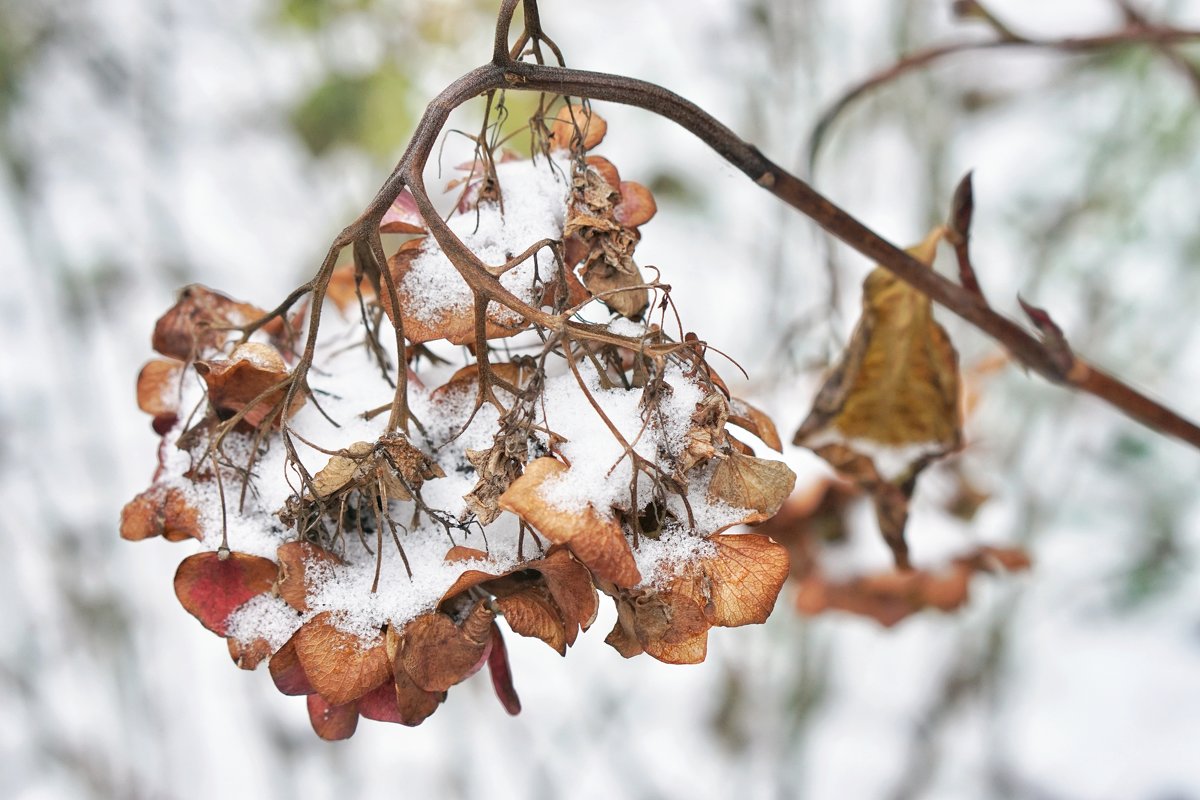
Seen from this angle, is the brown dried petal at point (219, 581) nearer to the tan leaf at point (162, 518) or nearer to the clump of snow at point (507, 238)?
the tan leaf at point (162, 518)

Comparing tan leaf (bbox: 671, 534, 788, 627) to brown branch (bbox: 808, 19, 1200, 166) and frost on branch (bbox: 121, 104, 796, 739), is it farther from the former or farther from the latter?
brown branch (bbox: 808, 19, 1200, 166)

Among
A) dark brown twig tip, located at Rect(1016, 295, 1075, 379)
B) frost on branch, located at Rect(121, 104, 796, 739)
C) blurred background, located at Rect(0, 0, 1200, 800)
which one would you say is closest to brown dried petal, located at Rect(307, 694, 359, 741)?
frost on branch, located at Rect(121, 104, 796, 739)

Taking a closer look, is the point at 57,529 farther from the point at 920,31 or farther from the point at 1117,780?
the point at 1117,780

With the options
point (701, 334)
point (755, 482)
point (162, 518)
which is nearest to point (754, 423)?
point (755, 482)

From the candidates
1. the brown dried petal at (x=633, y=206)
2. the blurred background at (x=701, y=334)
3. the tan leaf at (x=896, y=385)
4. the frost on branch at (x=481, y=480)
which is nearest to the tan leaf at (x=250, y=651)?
the frost on branch at (x=481, y=480)

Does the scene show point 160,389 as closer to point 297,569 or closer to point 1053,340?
point 297,569

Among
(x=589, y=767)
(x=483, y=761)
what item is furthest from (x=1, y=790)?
(x=589, y=767)
